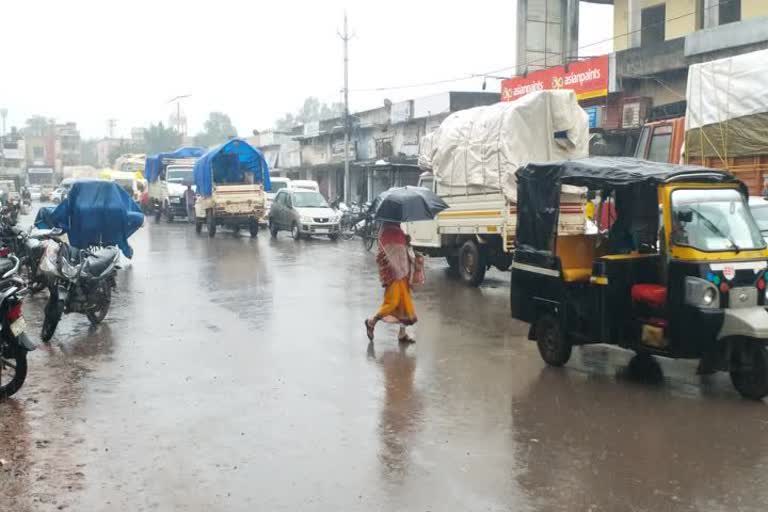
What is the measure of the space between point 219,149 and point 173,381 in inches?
872

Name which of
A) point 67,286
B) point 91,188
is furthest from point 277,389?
point 91,188

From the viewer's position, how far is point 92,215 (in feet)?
48.8

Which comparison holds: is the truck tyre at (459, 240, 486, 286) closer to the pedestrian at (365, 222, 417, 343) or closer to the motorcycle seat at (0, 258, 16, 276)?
the pedestrian at (365, 222, 417, 343)

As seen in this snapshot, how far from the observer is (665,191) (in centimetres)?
762

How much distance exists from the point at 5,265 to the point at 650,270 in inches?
240

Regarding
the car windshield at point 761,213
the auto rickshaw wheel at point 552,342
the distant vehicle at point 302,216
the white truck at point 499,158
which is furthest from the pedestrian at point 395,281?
the distant vehicle at point 302,216

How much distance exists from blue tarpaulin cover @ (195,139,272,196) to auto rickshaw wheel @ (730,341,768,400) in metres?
23.5

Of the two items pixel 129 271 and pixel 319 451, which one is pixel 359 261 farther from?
pixel 319 451

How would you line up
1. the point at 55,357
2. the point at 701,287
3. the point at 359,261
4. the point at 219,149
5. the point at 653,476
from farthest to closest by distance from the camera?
the point at 219,149 → the point at 359,261 → the point at 55,357 → the point at 701,287 → the point at 653,476

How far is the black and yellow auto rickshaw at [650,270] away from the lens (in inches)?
285

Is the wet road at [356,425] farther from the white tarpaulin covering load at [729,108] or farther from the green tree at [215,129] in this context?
the green tree at [215,129]

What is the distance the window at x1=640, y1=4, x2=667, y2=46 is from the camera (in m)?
29.2

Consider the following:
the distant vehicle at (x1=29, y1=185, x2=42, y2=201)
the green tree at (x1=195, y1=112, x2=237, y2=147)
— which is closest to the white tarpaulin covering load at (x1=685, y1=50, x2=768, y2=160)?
the distant vehicle at (x1=29, y1=185, x2=42, y2=201)

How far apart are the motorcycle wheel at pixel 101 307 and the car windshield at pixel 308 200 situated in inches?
644
